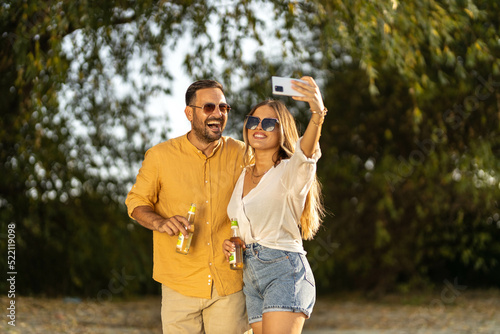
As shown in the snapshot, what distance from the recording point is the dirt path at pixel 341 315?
8281 mm

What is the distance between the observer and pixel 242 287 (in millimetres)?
3539

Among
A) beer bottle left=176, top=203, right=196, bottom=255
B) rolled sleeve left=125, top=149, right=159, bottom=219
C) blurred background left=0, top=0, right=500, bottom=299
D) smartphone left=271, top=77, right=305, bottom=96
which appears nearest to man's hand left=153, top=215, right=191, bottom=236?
beer bottle left=176, top=203, right=196, bottom=255

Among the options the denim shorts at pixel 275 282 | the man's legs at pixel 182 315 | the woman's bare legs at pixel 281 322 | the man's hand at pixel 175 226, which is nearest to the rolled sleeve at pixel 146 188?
the man's hand at pixel 175 226

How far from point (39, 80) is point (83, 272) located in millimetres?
5038

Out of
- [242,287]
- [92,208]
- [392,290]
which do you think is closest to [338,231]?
[392,290]

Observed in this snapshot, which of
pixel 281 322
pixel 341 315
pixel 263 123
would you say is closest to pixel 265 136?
pixel 263 123

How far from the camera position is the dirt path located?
8281 millimetres

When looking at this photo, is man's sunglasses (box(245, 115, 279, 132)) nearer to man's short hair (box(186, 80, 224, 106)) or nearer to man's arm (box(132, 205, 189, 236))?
man's short hair (box(186, 80, 224, 106))

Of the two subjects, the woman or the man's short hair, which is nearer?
the woman

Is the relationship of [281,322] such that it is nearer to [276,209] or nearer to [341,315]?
[276,209]

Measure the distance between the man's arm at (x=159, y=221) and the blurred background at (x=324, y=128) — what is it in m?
2.83

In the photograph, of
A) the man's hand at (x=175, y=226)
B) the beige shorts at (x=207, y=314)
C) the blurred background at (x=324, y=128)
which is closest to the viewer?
the man's hand at (x=175, y=226)

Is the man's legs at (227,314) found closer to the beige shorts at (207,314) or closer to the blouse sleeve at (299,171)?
the beige shorts at (207,314)

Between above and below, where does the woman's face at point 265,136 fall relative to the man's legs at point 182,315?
above
